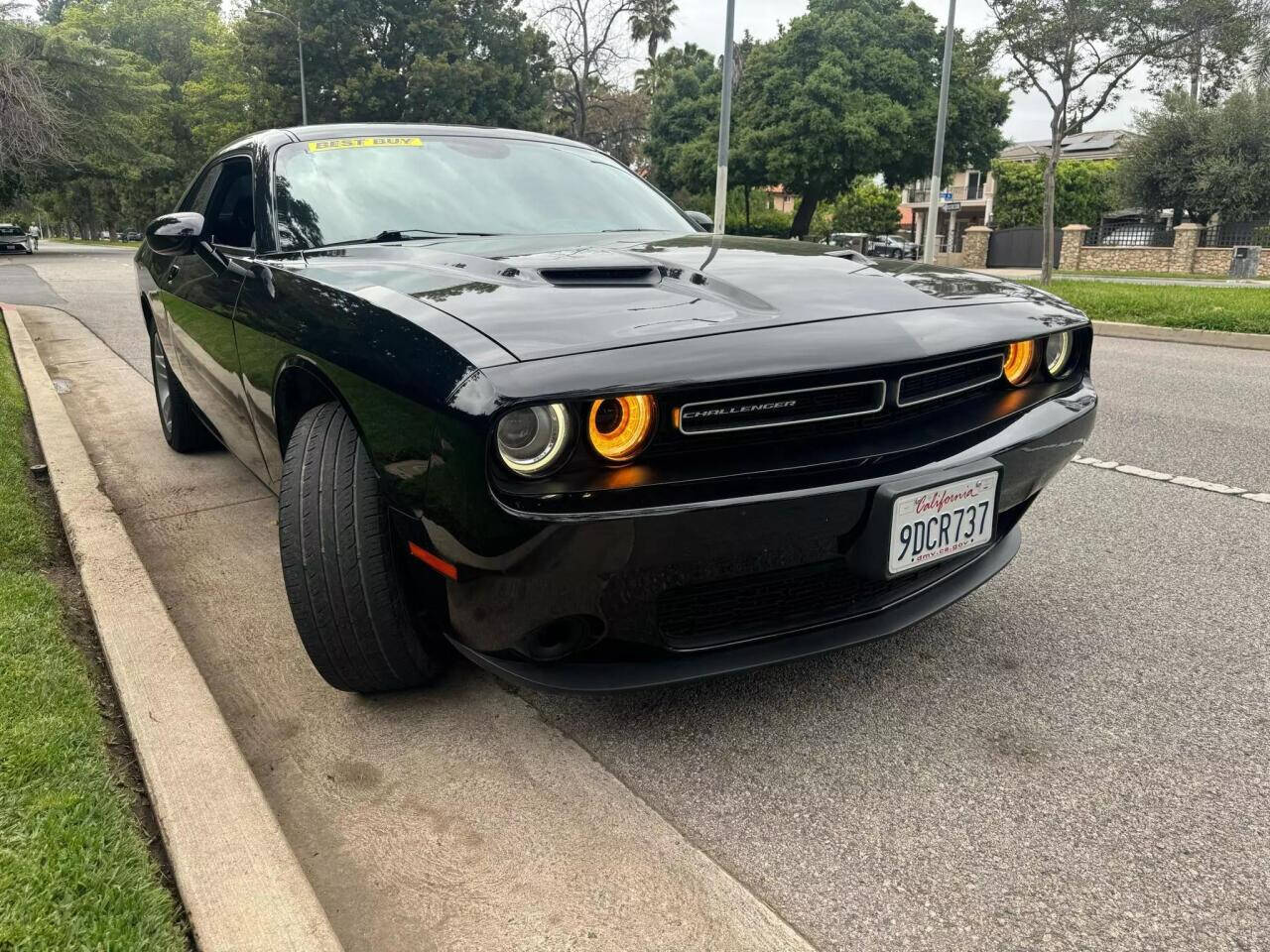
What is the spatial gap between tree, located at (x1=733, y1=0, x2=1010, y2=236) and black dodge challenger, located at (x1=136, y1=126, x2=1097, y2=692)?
2888cm

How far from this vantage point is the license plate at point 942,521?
1859 mm

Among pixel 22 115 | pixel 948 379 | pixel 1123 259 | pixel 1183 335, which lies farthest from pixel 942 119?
pixel 22 115

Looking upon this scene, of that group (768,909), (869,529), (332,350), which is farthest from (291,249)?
(768,909)

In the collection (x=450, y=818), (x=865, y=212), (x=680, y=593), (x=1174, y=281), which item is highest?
(x=865, y=212)

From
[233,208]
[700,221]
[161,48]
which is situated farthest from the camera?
[161,48]

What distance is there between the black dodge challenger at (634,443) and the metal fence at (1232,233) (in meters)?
32.9

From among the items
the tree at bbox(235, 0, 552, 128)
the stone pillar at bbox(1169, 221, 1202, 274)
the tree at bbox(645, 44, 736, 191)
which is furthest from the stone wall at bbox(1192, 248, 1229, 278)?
the tree at bbox(235, 0, 552, 128)

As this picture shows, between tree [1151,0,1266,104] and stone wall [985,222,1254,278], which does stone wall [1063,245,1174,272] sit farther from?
tree [1151,0,1266,104]

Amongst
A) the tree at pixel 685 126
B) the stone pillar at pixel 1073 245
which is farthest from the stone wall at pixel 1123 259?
the tree at pixel 685 126

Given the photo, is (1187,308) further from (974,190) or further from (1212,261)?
(974,190)

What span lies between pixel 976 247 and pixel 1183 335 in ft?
78.9

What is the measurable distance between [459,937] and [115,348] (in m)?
8.29

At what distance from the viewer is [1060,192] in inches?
1607

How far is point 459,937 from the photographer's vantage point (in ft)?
5.06
